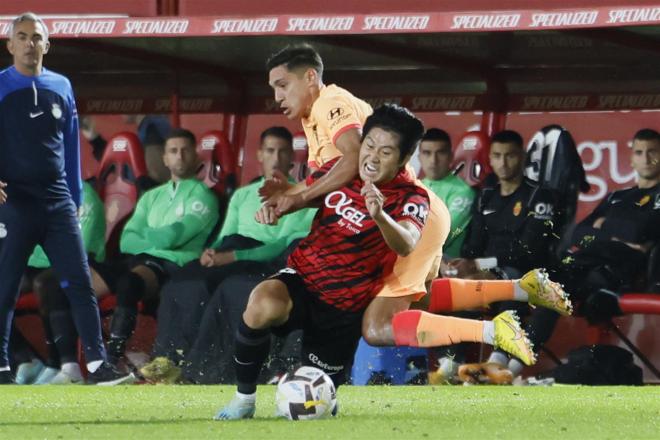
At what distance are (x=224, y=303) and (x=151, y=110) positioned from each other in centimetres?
249

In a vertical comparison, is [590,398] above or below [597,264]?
Result: below

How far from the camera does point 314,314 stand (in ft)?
24.7

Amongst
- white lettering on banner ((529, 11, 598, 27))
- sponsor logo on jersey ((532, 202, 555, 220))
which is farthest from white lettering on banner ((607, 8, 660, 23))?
sponsor logo on jersey ((532, 202, 555, 220))

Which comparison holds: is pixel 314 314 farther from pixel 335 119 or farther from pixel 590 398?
pixel 590 398

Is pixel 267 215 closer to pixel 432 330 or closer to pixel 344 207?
pixel 344 207

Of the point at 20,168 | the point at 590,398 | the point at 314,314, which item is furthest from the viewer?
the point at 20,168

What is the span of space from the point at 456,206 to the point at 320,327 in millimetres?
3866

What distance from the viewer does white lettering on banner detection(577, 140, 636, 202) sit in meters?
11.6

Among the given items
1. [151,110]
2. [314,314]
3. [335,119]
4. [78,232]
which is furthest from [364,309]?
[151,110]

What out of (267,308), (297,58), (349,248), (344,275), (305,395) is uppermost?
(297,58)

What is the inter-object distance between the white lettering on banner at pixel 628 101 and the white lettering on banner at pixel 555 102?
4.8 inches

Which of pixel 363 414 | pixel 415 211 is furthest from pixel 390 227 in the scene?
pixel 363 414

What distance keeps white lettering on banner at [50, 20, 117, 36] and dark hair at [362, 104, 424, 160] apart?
14.7 ft

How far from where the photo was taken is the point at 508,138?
11.3m
